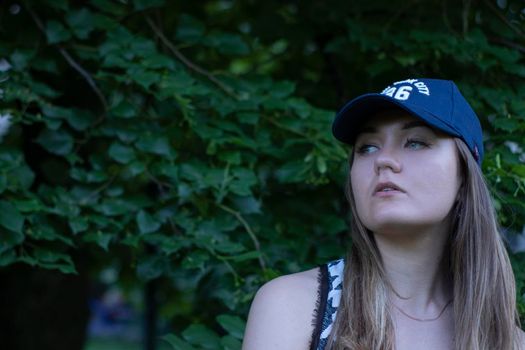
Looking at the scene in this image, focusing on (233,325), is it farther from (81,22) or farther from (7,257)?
(81,22)

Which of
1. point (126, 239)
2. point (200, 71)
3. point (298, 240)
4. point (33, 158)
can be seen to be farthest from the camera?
point (33, 158)

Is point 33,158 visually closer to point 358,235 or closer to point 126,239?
point 126,239

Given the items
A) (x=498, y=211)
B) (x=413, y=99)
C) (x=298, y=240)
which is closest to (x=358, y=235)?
(x=413, y=99)

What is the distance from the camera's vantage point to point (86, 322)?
483 cm

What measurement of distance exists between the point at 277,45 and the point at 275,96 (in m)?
1.14

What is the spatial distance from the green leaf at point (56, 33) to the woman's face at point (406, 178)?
154 centimetres

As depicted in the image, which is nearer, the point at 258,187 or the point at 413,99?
the point at 413,99

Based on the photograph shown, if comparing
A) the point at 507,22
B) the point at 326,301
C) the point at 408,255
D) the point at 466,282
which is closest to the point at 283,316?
the point at 326,301

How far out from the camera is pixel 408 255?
2.26m

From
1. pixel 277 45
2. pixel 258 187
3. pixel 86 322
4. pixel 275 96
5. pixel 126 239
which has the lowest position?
pixel 86 322

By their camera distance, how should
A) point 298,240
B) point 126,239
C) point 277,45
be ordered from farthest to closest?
point 277,45 < point 298,240 < point 126,239

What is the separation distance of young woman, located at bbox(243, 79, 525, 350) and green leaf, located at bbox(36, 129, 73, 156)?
4.19 ft

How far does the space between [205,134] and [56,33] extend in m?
0.73

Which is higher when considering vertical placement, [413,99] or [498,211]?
[413,99]
